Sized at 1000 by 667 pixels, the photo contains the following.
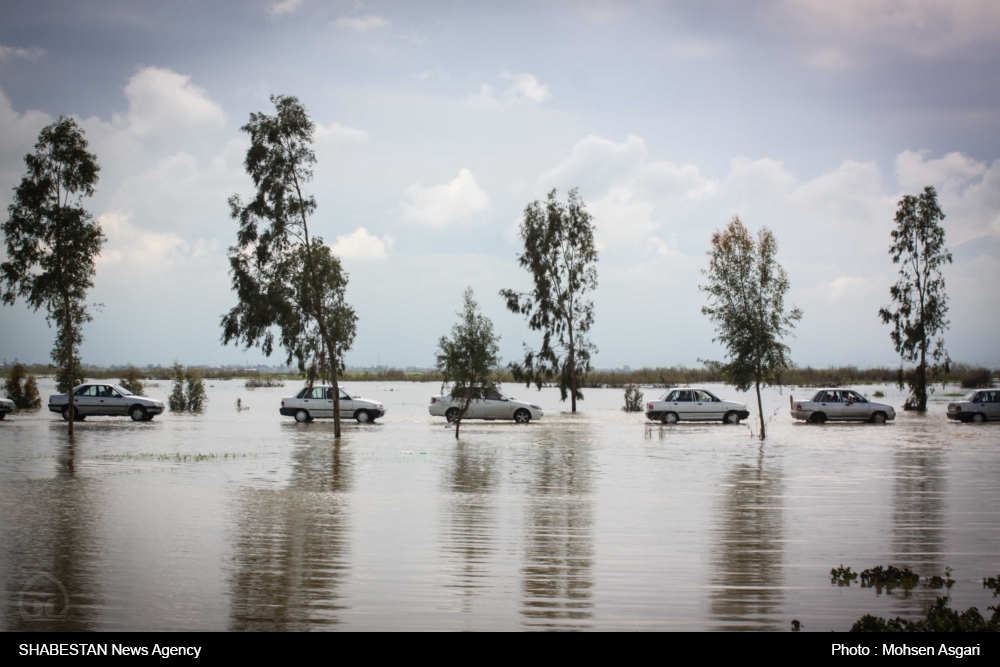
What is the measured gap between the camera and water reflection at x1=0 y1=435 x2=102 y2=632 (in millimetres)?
6465

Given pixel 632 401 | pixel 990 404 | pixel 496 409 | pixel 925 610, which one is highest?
pixel 990 404

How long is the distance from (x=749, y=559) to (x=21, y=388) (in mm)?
48848

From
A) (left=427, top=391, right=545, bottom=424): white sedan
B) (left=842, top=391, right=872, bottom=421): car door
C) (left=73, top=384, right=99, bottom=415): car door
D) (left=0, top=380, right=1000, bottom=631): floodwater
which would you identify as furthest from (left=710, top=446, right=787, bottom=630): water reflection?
(left=73, top=384, right=99, bottom=415): car door

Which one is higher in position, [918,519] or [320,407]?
[918,519]

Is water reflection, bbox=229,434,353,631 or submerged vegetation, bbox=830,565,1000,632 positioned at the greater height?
submerged vegetation, bbox=830,565,1000,632

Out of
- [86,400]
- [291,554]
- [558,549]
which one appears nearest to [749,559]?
[558,549]

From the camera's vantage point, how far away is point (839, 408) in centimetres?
3631

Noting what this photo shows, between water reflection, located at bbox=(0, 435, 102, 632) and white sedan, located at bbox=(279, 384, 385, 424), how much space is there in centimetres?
2105

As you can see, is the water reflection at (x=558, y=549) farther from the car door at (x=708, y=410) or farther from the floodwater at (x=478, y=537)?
the car door at (x=708, y=410)

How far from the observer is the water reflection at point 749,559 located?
260 inches

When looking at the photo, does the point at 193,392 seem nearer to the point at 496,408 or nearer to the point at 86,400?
the point at 86,400

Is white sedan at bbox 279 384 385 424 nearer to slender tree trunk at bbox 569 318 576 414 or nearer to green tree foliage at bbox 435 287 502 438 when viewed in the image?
green tree foliage at bbox 435 287 502 438

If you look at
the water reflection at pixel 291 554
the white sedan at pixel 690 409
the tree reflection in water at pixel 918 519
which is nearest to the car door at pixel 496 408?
the white sedan at pixel 690 409
